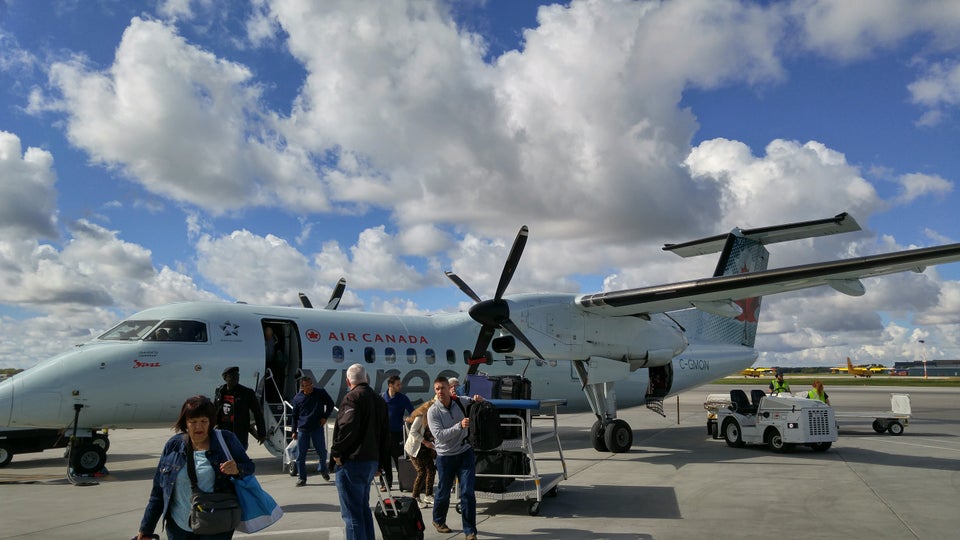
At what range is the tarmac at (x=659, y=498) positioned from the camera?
23.0ft

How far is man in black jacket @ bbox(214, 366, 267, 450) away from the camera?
934cm

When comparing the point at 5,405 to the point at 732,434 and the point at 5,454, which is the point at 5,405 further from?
the point at 732,434

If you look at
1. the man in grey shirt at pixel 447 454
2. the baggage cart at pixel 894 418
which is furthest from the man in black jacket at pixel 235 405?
the baggage cart at pixel 894 418

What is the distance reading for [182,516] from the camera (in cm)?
376

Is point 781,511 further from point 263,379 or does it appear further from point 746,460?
point 263,379

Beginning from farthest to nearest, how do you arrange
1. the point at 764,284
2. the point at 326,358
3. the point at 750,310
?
the point at 750,310, the point at 326,358, the point at 764,284

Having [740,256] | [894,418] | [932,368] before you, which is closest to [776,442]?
[740,256]

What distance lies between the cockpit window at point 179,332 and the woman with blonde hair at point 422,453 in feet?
17.5

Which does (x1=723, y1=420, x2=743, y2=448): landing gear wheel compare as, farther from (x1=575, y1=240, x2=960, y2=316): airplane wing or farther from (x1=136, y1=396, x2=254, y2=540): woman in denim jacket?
(x1=136, y1=396, x2=254, y2=540): woman in denim jacket

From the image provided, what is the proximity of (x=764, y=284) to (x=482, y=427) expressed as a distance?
24.3ft

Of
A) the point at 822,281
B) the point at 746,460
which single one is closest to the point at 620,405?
the point at 746,460

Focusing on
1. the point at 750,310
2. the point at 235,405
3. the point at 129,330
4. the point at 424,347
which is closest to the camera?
the point at 235,405

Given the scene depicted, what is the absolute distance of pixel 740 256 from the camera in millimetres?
16578

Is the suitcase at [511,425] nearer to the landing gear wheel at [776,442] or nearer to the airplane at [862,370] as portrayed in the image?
the landing gear wheel at [776,442]
